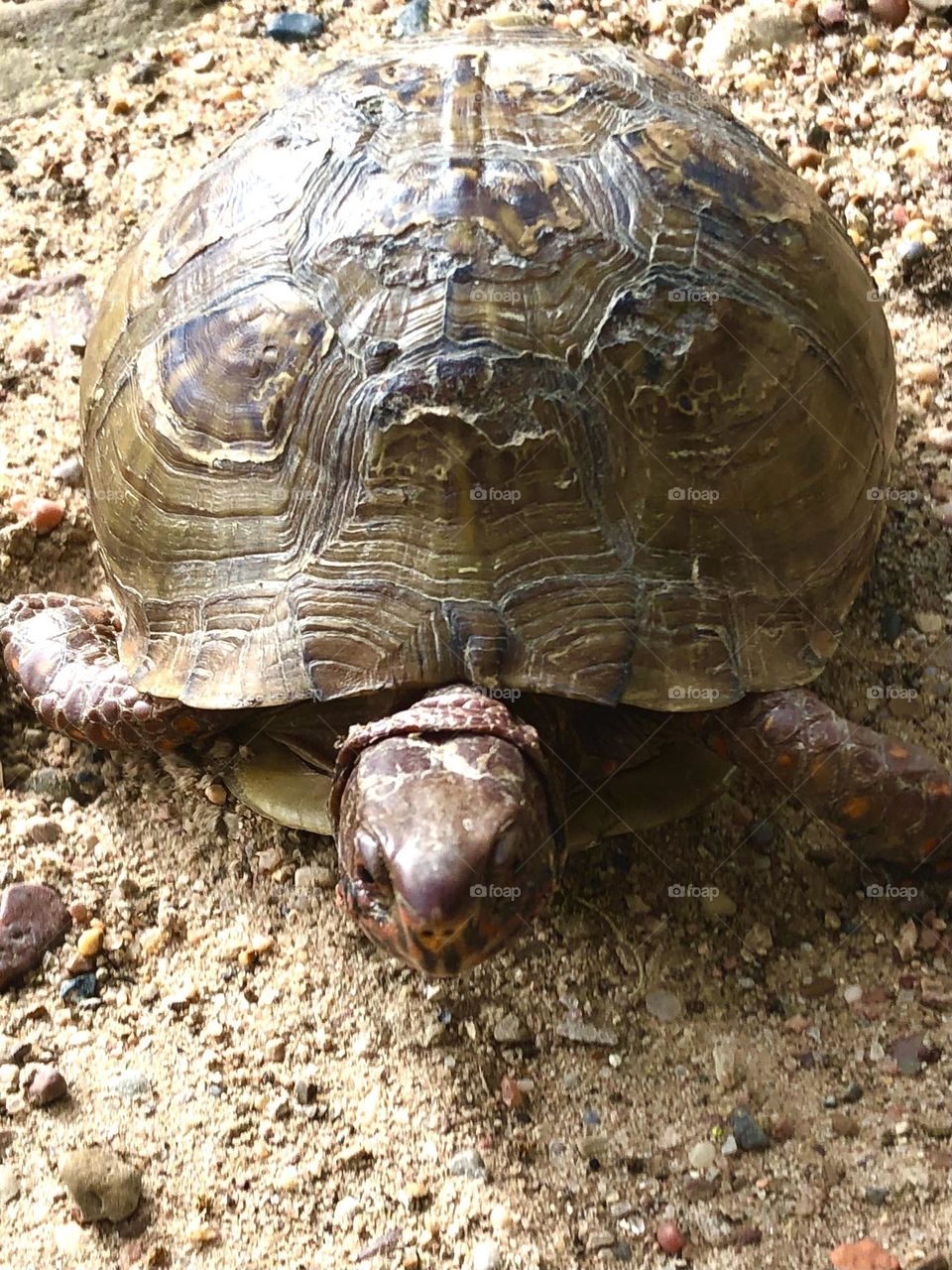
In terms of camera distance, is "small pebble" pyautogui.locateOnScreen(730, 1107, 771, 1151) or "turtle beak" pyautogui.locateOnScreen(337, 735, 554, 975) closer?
"turtle beak" pyautogui.locateOnScreen(337, 735, 554, 975)

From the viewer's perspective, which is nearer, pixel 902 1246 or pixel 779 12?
pixel 902 1246

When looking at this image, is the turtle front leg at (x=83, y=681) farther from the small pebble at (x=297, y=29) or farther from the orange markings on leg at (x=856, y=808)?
the small pebble at (x=297, y=29)

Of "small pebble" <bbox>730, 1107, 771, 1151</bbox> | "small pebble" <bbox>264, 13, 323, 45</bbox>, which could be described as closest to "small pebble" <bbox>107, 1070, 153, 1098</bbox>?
"small pebble" <bbox>730, 1107, 771, 1151</bbox>

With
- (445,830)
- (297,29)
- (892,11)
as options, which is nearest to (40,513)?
(445,830)

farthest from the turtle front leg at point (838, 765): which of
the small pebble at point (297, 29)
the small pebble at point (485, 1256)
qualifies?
the small pebble at point (297, 29)

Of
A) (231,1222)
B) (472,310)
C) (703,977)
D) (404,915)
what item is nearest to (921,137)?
(472,310)

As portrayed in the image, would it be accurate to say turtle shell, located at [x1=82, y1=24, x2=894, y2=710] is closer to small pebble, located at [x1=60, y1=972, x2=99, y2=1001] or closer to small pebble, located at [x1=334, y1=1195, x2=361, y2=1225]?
small pebble, located at [x1=60, y1=972, x2=99, y2=1001]

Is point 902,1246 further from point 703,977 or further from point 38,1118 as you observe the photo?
point 38,1118
